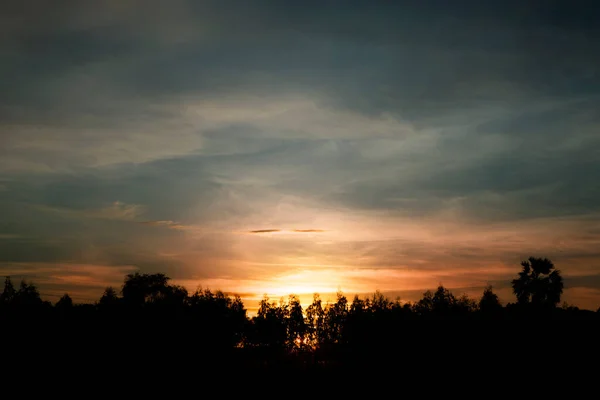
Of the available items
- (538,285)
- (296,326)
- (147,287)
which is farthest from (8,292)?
(538,285)

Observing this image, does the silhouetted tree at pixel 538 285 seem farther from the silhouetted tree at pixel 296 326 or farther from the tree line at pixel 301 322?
the silhouetted tree at pixel 296 326

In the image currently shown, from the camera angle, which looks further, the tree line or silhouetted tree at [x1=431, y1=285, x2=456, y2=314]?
silhouetted tree at [x1=431, y1=285, x2=456, y2=314]

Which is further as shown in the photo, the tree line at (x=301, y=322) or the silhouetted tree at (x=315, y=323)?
the silhouetted tree at (x=315, y=323)

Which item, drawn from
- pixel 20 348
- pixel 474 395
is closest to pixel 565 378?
pixel 474 395

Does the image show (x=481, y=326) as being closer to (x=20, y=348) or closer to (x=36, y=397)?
(x=36, y=397)

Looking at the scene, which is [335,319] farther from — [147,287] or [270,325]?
[147,287]

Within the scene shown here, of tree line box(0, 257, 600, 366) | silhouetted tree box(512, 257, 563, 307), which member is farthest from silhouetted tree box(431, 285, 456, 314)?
silhouetted tree box(512, 257, 563, 307)

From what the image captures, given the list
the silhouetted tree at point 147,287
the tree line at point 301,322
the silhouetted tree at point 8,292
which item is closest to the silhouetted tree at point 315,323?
the tree line at point 301,322

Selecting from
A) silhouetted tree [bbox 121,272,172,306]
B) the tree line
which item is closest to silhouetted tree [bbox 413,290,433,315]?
the tree line

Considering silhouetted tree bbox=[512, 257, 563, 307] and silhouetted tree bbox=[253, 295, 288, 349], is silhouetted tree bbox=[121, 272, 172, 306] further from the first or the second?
silhouetted tree bbox=[512, 257, 563, 307]

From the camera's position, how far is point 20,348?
6525 centimetres

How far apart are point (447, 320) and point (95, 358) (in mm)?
43383

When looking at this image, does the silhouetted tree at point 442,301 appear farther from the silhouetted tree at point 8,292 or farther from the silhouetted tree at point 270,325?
the silhouetted tree at point 8,292

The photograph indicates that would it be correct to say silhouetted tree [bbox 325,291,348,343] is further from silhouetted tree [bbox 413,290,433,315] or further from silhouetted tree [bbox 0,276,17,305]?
silhouetted tree [bbox 0,276,17,305]
